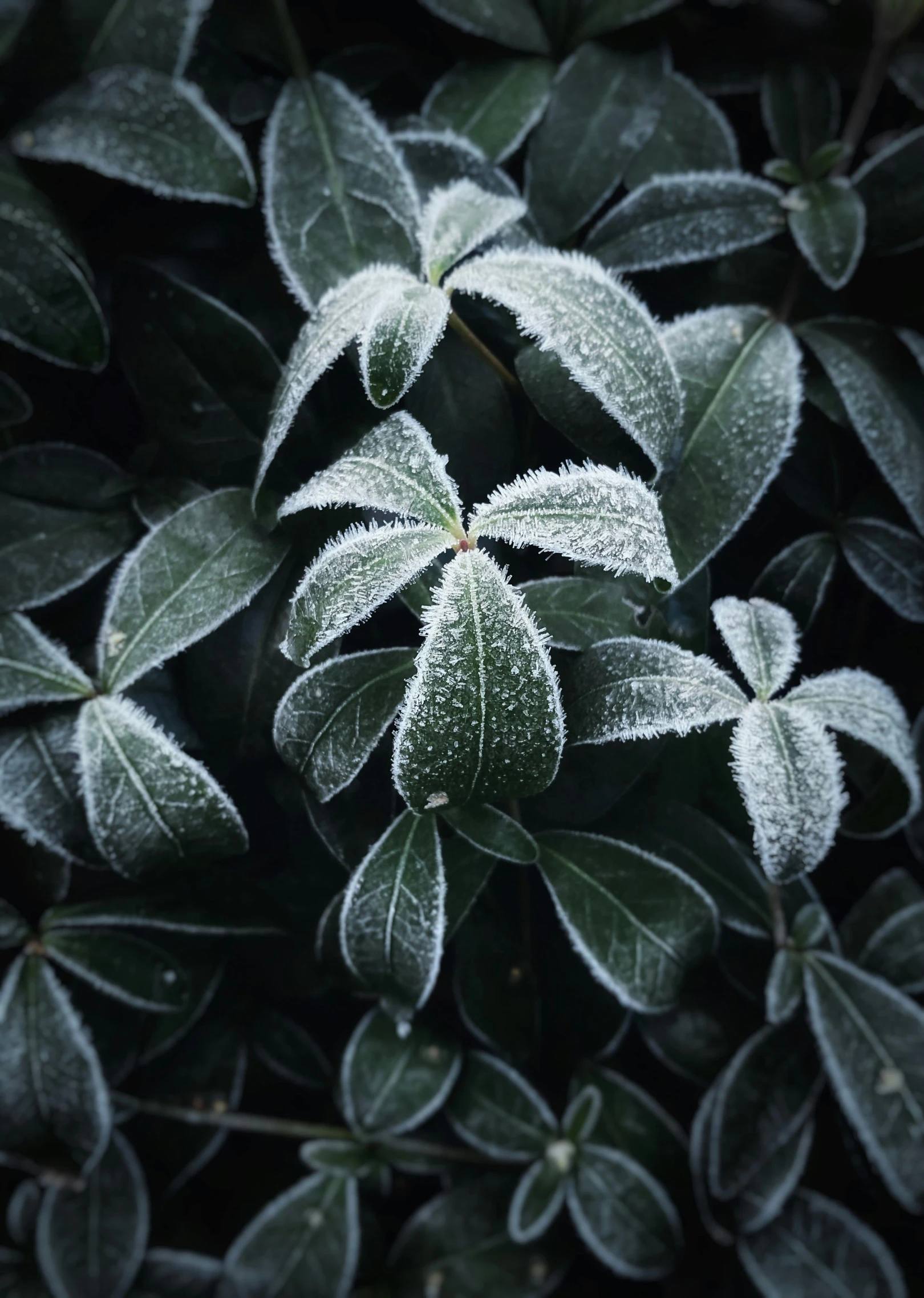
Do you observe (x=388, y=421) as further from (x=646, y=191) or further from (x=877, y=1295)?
(x=877, y=1295)

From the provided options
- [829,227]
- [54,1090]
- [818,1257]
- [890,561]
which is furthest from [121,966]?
[829,227]

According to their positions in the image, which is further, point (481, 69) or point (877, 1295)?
point (481, 69)

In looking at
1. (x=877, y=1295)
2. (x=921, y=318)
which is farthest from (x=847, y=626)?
(x=877, y=1295)

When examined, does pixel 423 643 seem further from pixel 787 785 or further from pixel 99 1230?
pixel 99 1230

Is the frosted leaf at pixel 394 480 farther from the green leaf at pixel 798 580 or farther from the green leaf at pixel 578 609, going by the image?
the green leaf at pixel 798 580

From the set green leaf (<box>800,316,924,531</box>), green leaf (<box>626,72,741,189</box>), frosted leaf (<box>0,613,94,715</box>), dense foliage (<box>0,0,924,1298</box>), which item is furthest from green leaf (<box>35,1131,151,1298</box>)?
green leaf (<box>626,72,741,189</box>)

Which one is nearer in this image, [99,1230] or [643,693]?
[643,693]
